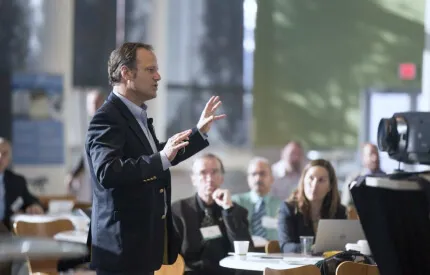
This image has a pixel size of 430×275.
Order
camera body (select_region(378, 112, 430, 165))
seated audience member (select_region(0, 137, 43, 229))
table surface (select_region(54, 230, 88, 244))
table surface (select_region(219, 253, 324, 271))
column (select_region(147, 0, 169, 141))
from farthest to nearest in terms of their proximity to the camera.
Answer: column (select_region(147, 0, 169, 141)), seated audience member (select_region(0, 137, 43, 229)), table surface (select_region(54, 230, 88, 244)), table surface (select_region(219, 253, 324, 271)), camera body (select_region(378, 112, 430, 165))

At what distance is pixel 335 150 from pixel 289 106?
81cm

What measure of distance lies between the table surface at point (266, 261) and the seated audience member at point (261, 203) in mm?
1616

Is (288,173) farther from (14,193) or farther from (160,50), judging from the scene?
(14,193)

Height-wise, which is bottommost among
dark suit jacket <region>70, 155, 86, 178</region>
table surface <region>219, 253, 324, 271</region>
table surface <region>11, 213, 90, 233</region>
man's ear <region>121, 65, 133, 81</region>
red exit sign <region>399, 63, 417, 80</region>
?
table surface <region>11, 213, 90, 233</region>

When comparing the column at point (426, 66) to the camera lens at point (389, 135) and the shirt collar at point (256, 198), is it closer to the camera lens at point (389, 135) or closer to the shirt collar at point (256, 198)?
the shirt collar at point (256, 198)

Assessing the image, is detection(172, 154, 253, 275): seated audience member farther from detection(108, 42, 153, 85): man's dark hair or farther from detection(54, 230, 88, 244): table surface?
detection(108, 42, 153, 85): man's dark hair

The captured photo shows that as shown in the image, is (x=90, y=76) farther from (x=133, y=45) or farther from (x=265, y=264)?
(x=133, y=45)

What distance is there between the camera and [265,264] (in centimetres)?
616

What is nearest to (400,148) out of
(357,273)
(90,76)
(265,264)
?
(357,273)

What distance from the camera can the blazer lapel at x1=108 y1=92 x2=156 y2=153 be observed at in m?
4.43

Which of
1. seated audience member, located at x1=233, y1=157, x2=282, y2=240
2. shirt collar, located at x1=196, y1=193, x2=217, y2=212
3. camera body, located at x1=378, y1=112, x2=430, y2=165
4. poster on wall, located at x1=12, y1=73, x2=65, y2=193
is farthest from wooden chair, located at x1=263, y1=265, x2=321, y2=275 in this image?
poster on wall, located at x1=12, y1=73, x2=65, y2=193

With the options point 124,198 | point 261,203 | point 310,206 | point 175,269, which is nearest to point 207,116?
point 124,198

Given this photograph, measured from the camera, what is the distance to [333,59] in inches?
518

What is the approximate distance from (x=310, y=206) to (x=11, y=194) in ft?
10.5
